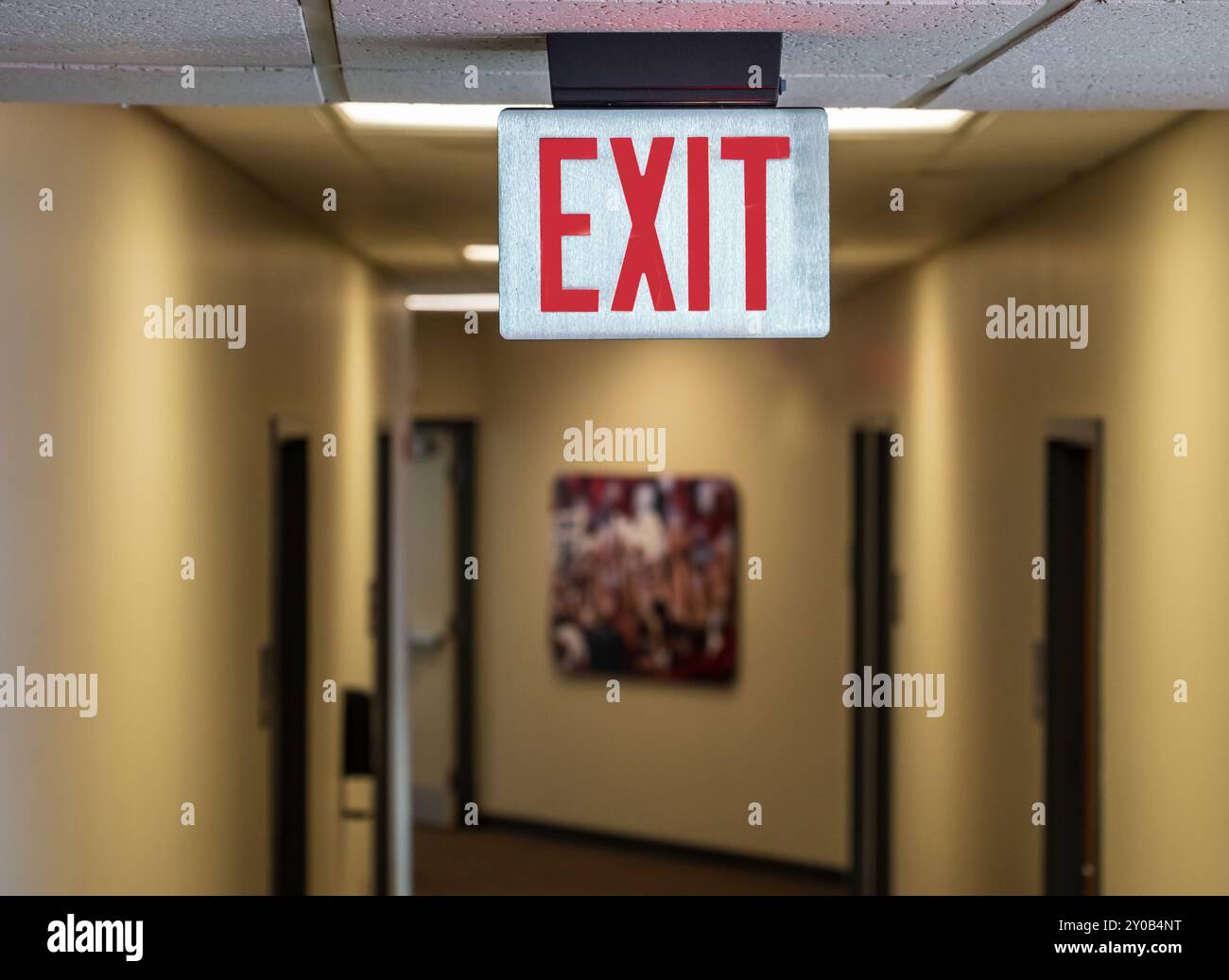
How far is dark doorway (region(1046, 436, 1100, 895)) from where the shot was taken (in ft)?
12.8

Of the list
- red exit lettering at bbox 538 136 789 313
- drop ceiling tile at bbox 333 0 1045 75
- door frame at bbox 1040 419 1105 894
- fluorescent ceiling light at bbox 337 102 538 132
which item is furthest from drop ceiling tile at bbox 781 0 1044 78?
door frame at bbox 1040 419 1105 894

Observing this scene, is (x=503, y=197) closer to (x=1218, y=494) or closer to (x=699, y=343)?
(x=1218, y=494)

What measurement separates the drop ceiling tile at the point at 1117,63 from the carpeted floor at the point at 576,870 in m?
3.91

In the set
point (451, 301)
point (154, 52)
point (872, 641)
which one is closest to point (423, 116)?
point (154, 52)

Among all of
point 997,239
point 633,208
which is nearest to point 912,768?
point 997,239

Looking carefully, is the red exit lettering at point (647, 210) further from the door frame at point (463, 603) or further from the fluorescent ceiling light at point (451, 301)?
the door frame at point (463, 603)

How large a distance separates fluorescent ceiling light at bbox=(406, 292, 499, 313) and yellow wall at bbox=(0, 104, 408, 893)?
1.45 metres

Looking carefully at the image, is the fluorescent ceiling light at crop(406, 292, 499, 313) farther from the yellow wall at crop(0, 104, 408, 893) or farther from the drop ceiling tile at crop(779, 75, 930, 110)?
the drop ceiling tile at crop(779, 75, 930, 110)

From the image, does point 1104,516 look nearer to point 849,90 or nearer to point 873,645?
point 849,90

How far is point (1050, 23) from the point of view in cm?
206

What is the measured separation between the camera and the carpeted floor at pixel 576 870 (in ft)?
18.7

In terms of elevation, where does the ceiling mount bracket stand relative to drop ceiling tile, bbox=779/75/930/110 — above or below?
below

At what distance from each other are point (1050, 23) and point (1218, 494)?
1.37 m
